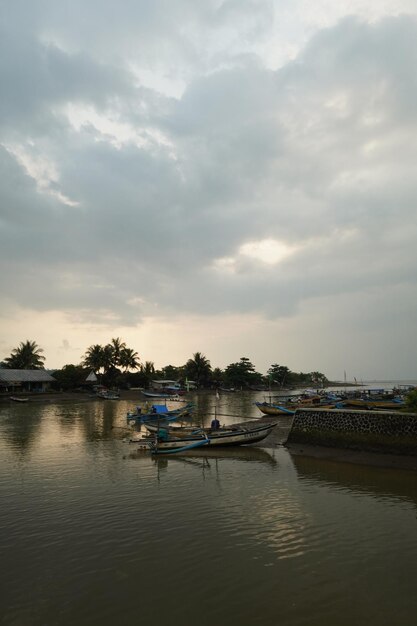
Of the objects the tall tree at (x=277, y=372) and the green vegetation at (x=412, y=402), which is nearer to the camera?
the green vegetation at (x=412, y=402)

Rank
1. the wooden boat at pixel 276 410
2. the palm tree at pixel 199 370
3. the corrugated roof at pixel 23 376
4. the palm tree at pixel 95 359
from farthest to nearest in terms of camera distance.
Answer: the palm tree at pixel 199 370 → the palm tree at pixel 95 359 → the corrugated roof at pixel 23 376 → the wooden boat at pixel 276 410

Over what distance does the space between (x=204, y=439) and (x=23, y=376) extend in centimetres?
6654

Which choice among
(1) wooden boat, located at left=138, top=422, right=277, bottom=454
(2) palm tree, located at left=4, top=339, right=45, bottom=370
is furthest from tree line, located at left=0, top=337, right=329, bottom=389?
(1) wooden boat, located at left=138, top=422, right=277, bottom=454

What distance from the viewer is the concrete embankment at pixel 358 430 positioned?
790 inches

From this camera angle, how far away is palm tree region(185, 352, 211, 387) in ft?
408

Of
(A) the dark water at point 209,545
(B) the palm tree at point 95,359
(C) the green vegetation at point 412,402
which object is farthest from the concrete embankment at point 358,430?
(B) the palm tree at point 95,359

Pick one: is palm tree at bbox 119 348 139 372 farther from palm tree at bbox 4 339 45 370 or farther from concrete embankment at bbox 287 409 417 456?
concrete embankment at bbox 287 409 417 456

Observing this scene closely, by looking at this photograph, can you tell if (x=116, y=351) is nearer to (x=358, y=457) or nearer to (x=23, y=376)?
(x=23, y=376)

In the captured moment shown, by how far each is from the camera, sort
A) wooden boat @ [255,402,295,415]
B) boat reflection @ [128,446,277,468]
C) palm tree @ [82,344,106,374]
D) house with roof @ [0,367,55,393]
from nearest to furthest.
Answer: boat reflection @ [128,446,277,468], wooden boat @ [255,402,295,415], house with roof @ [0,367,55,393], palm tree @ [82,344,106,374]

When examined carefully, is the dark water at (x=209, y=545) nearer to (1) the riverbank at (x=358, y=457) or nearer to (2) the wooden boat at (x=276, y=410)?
(1) the riverbank at (x=358, y=457)

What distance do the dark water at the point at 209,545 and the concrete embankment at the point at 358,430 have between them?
2283 millimetres

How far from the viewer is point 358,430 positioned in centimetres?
2184

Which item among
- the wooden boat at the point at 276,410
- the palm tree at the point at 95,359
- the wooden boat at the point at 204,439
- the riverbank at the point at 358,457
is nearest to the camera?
the riverbank at the point at 358,457

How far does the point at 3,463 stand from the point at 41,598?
16.1 m
